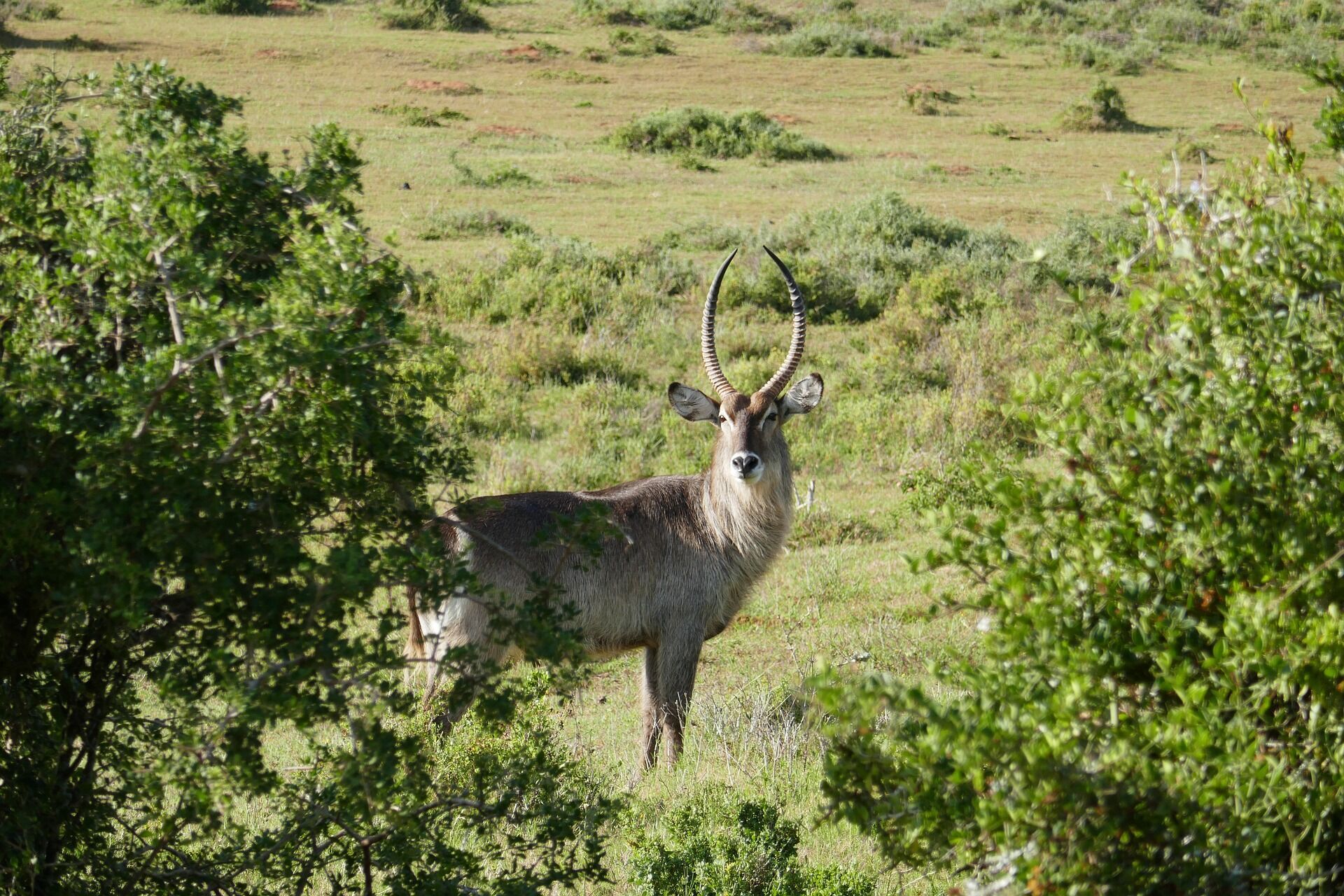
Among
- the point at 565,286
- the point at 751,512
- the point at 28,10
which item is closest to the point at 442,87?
the point at 28,10

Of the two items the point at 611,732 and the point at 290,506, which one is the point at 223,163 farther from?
the point at 611,732

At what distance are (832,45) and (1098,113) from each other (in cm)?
1179

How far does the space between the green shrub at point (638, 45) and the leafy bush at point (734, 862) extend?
35371 mm

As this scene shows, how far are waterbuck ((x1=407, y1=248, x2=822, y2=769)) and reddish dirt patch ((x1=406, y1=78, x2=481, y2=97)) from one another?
2579 centimetres

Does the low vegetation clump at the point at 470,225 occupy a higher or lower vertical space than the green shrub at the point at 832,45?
lower

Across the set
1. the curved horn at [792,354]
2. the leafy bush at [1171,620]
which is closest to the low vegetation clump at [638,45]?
the curved horn at [792,354]

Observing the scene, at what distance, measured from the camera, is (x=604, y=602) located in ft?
21.7

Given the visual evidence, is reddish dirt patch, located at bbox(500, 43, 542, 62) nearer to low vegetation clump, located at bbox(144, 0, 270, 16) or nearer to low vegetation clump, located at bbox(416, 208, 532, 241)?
low vegetation clump, located at bbox(144, 0, 270, 16)

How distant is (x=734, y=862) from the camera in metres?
4.48

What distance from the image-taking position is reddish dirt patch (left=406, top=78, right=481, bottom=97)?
31297mm

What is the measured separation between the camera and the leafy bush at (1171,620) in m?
2.73

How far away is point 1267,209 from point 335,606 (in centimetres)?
256

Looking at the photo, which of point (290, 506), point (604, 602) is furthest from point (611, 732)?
point (290, 506)

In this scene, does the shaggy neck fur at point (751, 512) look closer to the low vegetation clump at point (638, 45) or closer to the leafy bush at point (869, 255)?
the leafy bush at point (869, 255)
